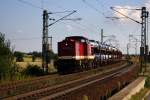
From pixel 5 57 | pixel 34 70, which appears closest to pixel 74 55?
pixel 34 70

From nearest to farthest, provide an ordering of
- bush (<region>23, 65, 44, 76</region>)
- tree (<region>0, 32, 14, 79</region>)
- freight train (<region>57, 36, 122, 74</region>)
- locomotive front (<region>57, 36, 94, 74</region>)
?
tree (<region>0, 32, 14, 79</region>)
bush (<region>23, 65, 44, 76</region>)
locomotive front (<region>57, 36, 94, 74</region>)
freight train (<region>57, 36, 122, 74</region>)

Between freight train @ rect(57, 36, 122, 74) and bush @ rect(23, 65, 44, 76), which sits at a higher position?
freight train @ rect(57, 36, 122, 74)

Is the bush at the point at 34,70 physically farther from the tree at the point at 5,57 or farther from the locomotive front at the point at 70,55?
the tree at the point at 5,57

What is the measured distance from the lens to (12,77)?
35969 millimetres

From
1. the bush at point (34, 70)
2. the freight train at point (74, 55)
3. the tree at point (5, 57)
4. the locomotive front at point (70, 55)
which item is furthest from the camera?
the freight train at point (74, 55)

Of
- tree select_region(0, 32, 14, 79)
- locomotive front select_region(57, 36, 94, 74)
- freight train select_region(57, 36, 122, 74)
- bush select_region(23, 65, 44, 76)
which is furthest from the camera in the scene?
freight train select_region(57, 36, 122, 74)

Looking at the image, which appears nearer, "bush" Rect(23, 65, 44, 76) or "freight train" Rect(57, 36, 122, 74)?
"bush" Rect(23, 65, 44, 76)

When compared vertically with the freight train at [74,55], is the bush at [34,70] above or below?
below

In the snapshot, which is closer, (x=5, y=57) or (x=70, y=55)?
(x=5, y=57)

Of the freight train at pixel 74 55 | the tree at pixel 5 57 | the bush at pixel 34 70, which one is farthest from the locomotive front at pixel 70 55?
the tree at pixel 5 57

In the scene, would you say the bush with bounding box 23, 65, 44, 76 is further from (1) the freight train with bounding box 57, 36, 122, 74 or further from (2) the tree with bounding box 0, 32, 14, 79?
(2) the tree with bounding box 0, 32, 14, 79

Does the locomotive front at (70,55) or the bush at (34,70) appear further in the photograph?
the locomotive front at (70,55)

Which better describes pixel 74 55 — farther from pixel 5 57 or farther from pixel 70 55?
pixel 5 57

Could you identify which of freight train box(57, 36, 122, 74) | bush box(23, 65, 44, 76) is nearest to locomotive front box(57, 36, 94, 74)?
freight train box(57, 36, 122, 74)
